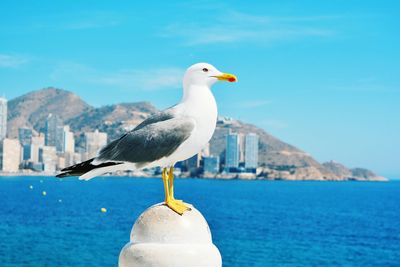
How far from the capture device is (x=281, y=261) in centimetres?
6906

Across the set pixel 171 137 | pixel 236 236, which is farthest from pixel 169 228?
pixel 236 236

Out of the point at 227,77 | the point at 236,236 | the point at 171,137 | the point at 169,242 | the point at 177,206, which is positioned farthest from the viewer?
the point at 236,236

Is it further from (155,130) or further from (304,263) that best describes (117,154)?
(304,263)

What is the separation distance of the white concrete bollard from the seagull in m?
0.22

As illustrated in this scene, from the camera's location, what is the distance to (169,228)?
6.50 metres

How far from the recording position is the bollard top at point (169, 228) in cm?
646

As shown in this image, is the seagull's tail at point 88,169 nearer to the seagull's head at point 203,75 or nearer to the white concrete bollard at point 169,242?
the white concrete bollard at point 169,242

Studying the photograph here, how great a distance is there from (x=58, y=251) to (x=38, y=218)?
145 feet

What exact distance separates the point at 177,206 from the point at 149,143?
784 mm

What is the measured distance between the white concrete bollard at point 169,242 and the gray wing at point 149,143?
0.67m

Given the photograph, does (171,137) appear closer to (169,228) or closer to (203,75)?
(203,75)

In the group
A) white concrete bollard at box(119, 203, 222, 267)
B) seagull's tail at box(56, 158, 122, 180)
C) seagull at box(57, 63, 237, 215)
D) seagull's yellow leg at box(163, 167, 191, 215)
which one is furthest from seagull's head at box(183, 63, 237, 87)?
white concrete bollard at box(119, 203, 222, 267)

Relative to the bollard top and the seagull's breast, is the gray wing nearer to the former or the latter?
the seagull's breast

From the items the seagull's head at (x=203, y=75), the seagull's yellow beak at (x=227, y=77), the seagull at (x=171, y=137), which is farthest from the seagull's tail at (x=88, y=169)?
the seagull's yellow beak at (x=227, y=77)
